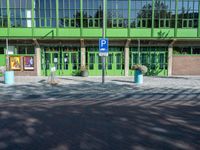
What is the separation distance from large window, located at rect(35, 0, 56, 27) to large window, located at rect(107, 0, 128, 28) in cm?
586

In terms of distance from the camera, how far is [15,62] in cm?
2181

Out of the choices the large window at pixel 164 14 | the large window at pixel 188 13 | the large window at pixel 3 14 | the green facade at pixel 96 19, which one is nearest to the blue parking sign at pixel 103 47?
the green facade at pixel 96 19

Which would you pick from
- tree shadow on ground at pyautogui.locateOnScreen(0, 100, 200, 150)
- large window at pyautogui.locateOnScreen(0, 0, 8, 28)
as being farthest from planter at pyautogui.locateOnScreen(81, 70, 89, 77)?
tree shadow on ground at pyautogui.locateOnScreen(0, 100, 200, 150)

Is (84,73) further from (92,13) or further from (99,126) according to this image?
(99,126)

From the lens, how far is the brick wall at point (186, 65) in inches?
880

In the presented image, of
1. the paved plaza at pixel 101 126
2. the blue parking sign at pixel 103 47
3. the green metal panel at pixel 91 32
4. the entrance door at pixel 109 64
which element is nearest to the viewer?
the paved plaza at pixel 101 126

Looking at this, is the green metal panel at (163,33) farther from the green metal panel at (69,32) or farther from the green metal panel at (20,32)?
the green metal panel at (20,32)

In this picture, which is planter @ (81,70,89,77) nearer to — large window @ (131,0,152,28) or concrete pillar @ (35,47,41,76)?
concrete pillar @ (35,47,41,76)

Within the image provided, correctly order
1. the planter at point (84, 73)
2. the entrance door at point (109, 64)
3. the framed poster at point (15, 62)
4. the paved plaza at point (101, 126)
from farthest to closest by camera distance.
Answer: the entrance door at point (109, 64), the framed poster at point (15, 62), the planter at point (84, 73), the paved plaza at point (101, 126)

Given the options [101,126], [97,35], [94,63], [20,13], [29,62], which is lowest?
[101,126]

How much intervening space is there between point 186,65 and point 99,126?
19.1 m

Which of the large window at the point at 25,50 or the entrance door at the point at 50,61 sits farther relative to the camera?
the entrance door at the point at 50,61

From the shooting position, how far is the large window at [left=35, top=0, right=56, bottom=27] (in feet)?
70.1

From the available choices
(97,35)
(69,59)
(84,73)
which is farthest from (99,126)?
(69,59)
